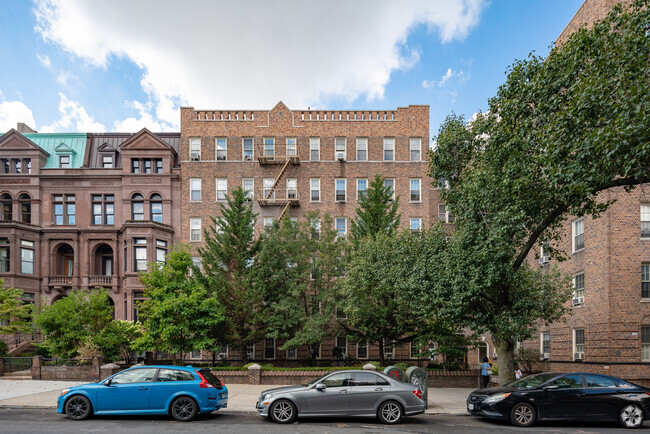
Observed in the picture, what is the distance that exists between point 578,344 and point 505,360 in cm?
926

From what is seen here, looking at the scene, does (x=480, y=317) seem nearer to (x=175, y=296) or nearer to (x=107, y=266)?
(x=175, y=296)

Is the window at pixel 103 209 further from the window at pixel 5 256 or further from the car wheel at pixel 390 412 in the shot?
the car wheel at pixel 390 412

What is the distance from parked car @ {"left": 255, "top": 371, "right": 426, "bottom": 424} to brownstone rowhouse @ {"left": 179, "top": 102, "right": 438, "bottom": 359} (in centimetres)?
2161

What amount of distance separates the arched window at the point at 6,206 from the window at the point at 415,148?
29676 mm

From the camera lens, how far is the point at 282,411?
11.9 m

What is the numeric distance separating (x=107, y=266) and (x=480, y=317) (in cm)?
2827

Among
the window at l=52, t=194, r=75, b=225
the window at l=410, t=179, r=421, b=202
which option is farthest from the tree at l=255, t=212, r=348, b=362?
the window at l=52, t=194, r=75, b=225

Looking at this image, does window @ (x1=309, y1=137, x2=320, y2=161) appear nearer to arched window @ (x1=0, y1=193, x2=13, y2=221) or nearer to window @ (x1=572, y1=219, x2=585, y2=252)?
window @ (x1=572, y1=219, x2=585, y2=252)

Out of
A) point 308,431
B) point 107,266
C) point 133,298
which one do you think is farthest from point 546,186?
point 107,266

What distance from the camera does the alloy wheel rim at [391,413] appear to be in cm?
1194

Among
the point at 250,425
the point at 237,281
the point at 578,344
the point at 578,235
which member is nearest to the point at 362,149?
the point at 237,281

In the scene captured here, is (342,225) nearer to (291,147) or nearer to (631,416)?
(291,147)

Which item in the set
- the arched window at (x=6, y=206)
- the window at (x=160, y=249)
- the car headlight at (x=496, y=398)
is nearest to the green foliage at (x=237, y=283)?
the window at (x=160, y=249)

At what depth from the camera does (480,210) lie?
50.5ft
